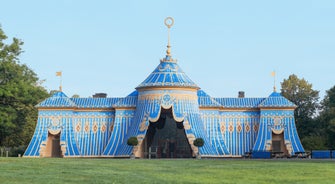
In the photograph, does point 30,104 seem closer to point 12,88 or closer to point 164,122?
point 12,88

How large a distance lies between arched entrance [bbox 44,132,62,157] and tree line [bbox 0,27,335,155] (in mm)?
2445

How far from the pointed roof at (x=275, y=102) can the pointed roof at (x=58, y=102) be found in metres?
12.4

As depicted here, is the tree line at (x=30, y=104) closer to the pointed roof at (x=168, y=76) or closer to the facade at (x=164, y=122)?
the facade at (x=164, y=122)

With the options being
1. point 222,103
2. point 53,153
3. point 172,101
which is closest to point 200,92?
Answer: point 222,103

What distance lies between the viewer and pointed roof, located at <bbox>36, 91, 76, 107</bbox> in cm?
3762

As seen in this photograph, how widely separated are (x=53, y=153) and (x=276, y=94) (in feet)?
49.8

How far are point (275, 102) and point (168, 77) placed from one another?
7.30 m

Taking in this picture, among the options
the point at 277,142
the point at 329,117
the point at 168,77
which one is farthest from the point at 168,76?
the point at 329,117

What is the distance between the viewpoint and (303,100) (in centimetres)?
4841

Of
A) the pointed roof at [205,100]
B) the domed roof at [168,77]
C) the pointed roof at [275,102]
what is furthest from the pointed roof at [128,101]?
the pointed roof at [275,102]

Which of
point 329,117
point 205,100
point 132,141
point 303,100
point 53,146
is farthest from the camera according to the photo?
point 303,100

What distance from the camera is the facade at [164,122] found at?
118 feet

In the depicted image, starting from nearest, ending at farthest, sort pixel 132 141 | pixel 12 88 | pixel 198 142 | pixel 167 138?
1. pixel 12 88
2. pixel 198 142
3. pixel 132 141
4. pixel 167 138

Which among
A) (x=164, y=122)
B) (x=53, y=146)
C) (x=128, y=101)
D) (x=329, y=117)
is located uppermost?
(x=128, y=101)
